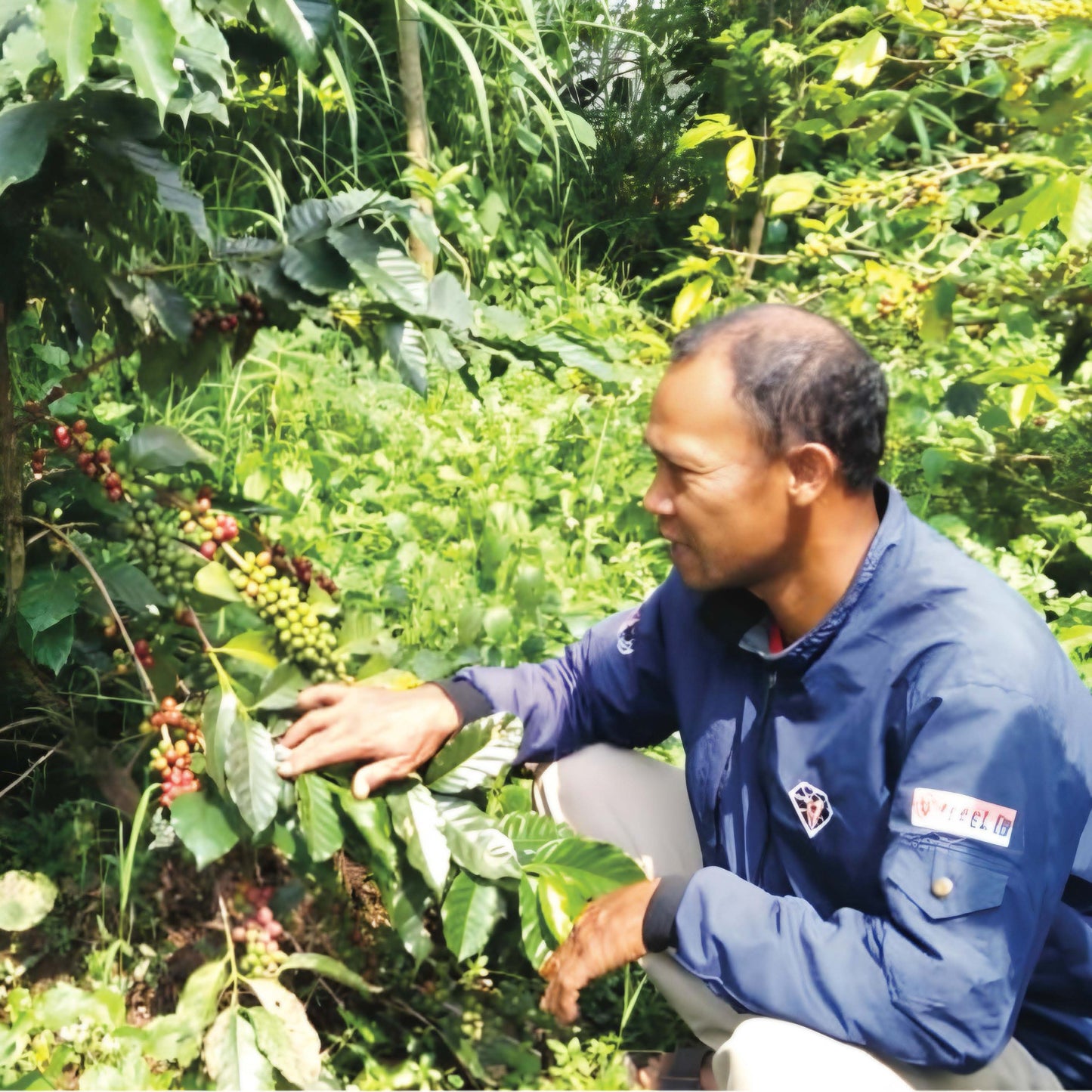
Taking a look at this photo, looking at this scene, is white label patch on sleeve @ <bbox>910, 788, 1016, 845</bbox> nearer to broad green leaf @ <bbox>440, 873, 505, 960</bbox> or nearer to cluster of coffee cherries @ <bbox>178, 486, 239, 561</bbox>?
broad green leaf @ <bbox>440, 873, 505, 960</bbox>

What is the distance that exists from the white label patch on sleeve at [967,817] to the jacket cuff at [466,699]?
65cm

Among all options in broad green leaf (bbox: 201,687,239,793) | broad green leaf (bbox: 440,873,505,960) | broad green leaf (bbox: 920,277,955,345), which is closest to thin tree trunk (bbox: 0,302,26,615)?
broad green leaf (bbox: 201,687,239,793)

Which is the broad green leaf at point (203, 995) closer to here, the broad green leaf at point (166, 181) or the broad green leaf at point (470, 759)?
the broad green leaf at point (470, 759)

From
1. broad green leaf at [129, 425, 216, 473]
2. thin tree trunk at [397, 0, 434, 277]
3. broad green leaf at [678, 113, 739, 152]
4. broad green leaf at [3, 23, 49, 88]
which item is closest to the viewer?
broad green leaf at [3, 23, 49, 88]

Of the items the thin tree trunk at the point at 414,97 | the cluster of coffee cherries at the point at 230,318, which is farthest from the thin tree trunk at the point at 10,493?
the thin tree trunk at the point at 414,97

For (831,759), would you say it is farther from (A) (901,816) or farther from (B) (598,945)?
(B) (598,945)

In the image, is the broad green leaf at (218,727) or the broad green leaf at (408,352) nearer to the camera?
the broad green leaf at (218,727)

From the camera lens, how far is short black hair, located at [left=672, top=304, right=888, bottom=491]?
5.02 ft

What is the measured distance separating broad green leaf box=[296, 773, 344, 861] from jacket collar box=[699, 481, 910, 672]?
563 mm

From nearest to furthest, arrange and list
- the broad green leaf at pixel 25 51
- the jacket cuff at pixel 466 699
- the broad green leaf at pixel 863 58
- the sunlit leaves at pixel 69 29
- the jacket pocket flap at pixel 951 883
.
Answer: the sunlit leaves at pixel 69 29 < the broad green leaf at pixel 25 51 < the jacket pocket flap at pixel 951 883 < the jacket cuff at pixel 466 699 < the broad green leaf at pixel 863 58

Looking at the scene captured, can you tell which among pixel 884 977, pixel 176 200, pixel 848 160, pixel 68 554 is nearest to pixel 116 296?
pixel 176 200

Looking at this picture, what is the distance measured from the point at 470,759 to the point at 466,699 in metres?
0.15

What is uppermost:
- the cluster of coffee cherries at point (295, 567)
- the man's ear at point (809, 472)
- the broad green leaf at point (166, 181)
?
the broad green leaf at point (166, 181)

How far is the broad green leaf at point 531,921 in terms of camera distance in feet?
5.10
